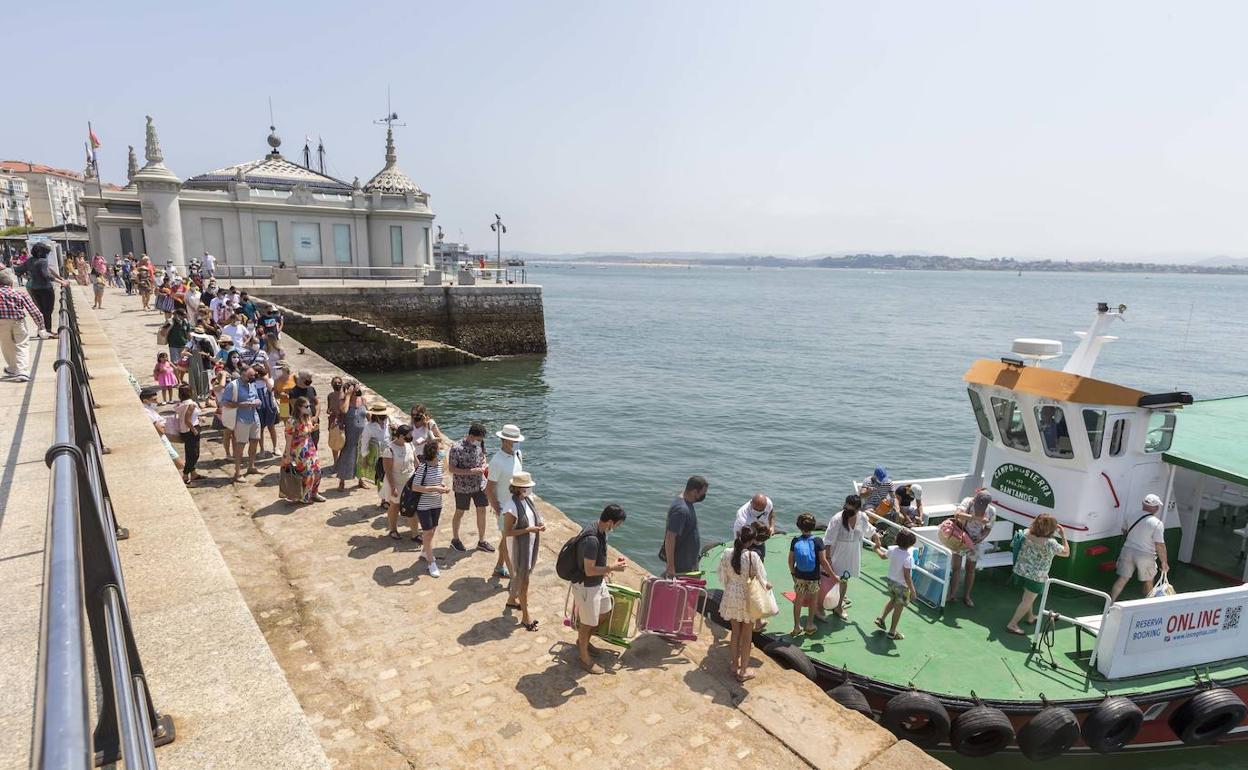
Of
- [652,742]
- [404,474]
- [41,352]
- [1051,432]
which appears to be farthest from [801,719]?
[41,352]

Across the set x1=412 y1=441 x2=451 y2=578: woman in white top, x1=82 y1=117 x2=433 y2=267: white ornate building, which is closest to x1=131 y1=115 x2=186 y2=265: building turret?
x1=82 y1=117 x2=433 y2=267: white ornate building

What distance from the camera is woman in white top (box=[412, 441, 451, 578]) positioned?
7727 millimetres

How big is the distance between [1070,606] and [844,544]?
3515 millimetres

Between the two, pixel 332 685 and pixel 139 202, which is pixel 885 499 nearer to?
pixel 332 685

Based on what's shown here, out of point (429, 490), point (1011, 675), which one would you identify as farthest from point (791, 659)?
point (429, 490)

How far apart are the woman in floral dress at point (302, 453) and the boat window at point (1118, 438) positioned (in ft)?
34.2

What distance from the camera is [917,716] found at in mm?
7305

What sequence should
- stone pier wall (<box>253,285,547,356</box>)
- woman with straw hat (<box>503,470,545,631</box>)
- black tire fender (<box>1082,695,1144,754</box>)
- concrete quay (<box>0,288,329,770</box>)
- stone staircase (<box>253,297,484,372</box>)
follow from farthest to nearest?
stone pier wall (<box>253,285,547,356</box>), stone staircase (<box>253,297,484,372</box>), black tire fender (<box>1082,695,1144,754</box>), woman with straw hat (<box>503,470,545,631</box>), concrete quay (<box>0,288,329,770</box>)

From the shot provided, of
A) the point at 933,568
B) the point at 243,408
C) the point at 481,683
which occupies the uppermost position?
the point at 243,408

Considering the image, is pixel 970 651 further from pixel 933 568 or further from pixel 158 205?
pixel 158 205

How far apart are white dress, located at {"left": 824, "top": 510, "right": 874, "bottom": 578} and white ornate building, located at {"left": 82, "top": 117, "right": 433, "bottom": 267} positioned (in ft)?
117

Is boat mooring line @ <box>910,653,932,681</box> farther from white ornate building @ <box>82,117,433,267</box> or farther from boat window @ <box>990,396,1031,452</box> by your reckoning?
white ornate building @ <box>82,117,433,267</box>

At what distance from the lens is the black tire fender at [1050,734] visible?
24.0 ft

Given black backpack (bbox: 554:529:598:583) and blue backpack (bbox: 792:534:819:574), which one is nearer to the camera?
black backpack (bbox: 554:529:598:583)
